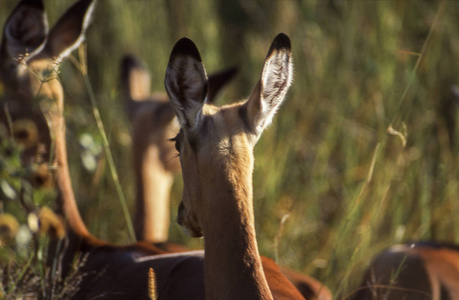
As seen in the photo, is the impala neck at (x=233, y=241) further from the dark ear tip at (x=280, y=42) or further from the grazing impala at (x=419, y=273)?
the grazing impala at (x=419, y=273)

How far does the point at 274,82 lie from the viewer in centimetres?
245

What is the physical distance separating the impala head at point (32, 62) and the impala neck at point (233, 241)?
4.47ft

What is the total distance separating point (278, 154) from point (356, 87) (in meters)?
0.94

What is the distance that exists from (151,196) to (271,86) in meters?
2.52

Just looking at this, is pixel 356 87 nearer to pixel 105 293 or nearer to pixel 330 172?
pixel 330 172

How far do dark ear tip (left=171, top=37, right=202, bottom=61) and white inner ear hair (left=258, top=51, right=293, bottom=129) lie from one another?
25 centimetres

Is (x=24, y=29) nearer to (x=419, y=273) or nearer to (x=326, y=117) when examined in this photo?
(x=419, y=273)

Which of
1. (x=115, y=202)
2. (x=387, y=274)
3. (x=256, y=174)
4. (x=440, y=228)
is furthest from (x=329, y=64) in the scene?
(x=387, y=274)

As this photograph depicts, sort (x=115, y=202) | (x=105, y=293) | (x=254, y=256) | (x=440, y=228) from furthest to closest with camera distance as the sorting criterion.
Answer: (x=115, y=202)
(x=440, y=228)
(x=105, y=293)
(x=254, y=256)

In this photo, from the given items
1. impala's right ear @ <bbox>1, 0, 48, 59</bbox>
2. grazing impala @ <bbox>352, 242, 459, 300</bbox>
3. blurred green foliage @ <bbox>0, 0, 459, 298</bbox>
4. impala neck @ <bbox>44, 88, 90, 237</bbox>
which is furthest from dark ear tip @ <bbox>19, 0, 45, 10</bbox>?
grazing impala @ <bbox>352, 242, 459, 300</bbox>

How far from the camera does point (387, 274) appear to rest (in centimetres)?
372

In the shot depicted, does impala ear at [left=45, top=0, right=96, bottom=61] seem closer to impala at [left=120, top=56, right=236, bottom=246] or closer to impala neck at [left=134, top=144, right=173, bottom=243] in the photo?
impala at [left=120, top=56, right=236, bottom=246]

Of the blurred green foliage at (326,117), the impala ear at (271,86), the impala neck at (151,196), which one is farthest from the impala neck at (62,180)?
the impala ear at (271,86)

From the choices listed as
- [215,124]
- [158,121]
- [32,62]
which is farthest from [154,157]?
[215,124]
